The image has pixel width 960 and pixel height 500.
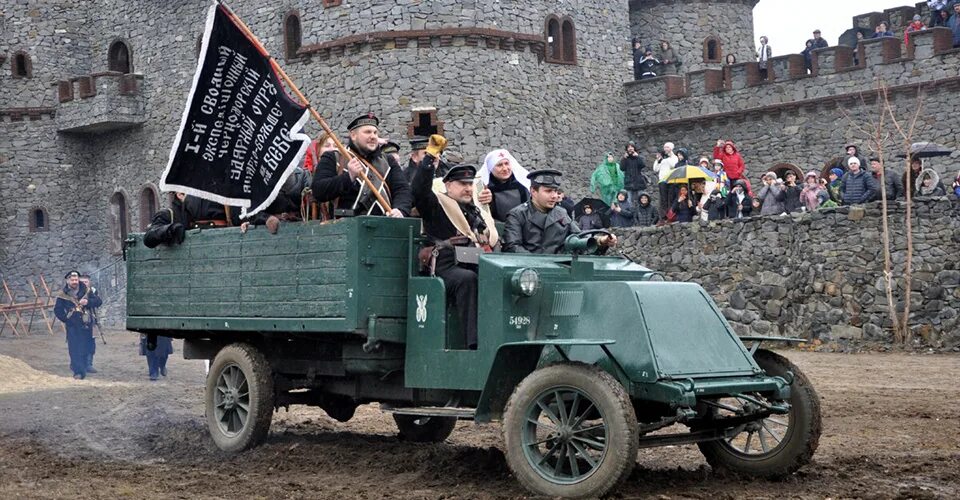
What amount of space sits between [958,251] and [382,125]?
44.2 feet

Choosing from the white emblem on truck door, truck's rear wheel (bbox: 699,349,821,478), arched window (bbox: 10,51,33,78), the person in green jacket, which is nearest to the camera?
truck's rear wheel (bbox: 699,349,821,478)

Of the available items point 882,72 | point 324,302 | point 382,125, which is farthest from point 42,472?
point 882,72

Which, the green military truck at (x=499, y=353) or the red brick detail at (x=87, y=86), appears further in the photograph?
the red brick detail at (x=87, y=86)

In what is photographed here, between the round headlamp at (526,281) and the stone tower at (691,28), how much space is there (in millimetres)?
28213

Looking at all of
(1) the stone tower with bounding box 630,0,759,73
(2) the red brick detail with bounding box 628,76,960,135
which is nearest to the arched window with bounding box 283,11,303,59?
(2) the red brick detail with bounding box 628,76,960,135

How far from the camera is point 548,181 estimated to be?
10.3 metres

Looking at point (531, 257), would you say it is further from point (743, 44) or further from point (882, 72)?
point (743, 44)

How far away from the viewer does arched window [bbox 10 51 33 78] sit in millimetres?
37562

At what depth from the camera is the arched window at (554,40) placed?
32.0m

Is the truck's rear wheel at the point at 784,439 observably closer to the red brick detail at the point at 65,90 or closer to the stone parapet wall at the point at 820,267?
the stone parapet wall at the point at 820,267

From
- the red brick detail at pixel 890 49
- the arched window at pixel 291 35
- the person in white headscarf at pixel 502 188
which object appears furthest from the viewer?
the arched window at pixel 291 35

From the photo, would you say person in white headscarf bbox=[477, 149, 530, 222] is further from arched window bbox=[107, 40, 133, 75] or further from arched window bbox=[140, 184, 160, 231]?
arched window bbox=[107, 40, 133, 75]

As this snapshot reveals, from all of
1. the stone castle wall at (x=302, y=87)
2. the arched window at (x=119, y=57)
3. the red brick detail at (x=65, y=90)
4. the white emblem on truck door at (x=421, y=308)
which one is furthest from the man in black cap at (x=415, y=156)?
the arched window at (x=119, y=57)

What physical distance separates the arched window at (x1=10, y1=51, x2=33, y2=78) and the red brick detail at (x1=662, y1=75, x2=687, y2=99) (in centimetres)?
1776
